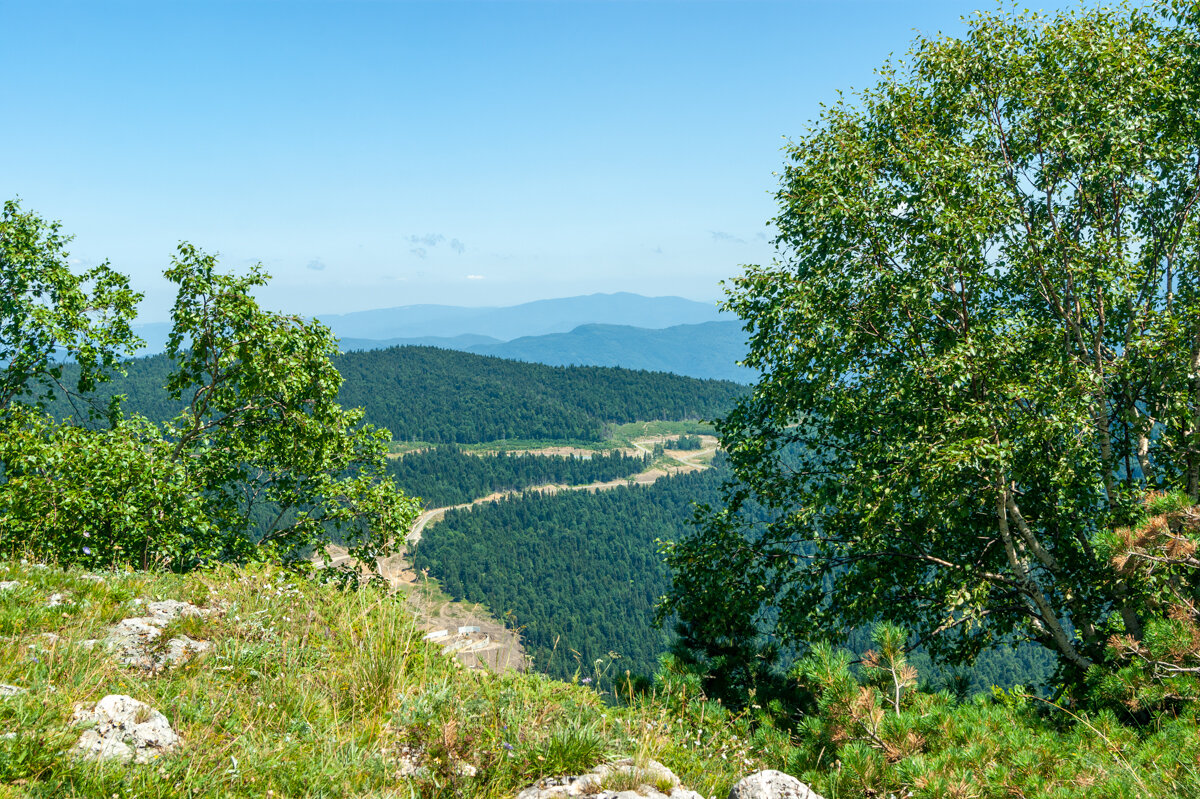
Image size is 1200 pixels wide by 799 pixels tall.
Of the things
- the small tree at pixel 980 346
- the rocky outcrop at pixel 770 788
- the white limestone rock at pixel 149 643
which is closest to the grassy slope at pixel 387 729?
the white limestone rock at pixel 149 643

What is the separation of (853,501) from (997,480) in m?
2.34

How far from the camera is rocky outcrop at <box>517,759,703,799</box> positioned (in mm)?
4191

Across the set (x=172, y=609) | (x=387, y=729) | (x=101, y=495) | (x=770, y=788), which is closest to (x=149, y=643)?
(x=172, y=609)

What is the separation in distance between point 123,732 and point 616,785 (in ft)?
10.0

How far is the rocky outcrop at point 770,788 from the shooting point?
439 cm

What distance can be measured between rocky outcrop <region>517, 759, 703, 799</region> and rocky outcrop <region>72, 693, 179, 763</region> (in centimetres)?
224

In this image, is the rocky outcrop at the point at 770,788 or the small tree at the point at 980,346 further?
the small tree at the point at 980,346

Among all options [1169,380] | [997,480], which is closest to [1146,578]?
[997,480]

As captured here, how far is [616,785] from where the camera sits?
432 cm

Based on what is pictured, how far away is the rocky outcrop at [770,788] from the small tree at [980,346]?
18.2 feet

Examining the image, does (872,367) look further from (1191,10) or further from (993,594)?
(1191,10)

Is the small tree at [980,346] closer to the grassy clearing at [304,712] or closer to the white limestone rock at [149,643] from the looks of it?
Result: the grassy clearing at [304,712]

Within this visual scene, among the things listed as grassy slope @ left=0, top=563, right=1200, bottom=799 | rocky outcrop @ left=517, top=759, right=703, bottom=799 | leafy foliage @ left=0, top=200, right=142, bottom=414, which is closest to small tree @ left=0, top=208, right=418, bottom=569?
leafy foliage @ left=0, top=200, right=142, bottom=414

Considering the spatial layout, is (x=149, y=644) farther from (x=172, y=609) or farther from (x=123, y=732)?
(x=123, y=732)
